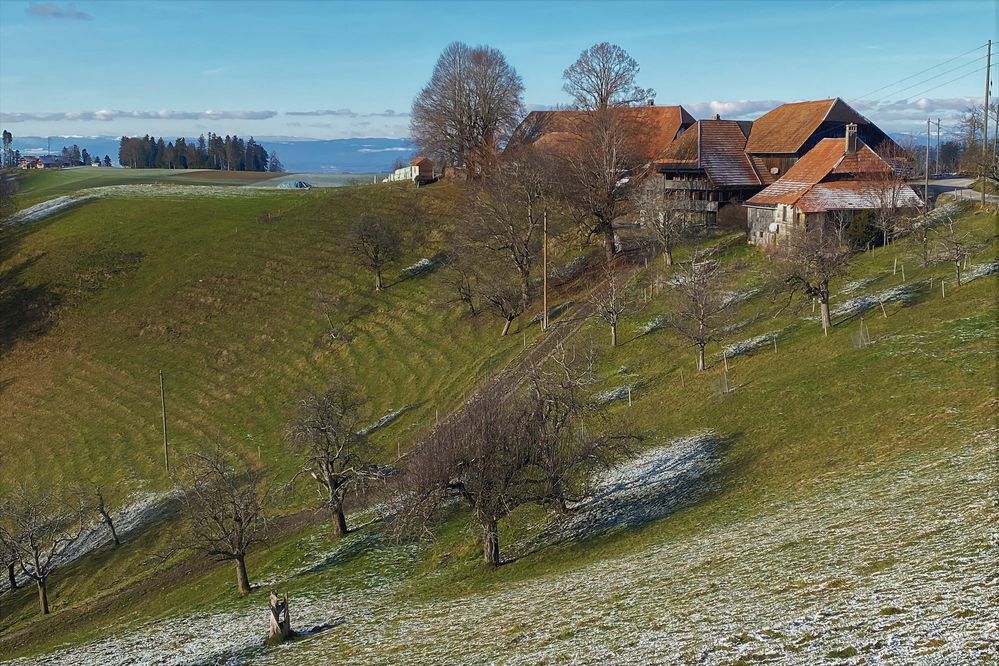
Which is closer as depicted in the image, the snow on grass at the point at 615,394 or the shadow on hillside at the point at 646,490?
the shadow on hillside at the point at 646,490

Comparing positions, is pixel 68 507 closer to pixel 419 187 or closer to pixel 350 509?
pixel 350 509

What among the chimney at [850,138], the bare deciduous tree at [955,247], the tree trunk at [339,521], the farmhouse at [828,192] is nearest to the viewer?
the tree trunk at [339,521]

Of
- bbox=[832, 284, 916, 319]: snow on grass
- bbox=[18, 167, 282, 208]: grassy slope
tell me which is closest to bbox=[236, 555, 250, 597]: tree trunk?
bbox=[832, 284, 916, 319]: snow on grass

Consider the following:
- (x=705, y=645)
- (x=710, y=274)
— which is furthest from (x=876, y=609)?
(x=710, y=274)

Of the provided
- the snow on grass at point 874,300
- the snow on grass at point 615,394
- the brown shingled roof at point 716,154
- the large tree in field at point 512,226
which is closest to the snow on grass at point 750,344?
the snow on grass at point 874,300

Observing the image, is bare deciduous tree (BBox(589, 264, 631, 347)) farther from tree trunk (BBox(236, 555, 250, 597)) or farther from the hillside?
tree trunk (BBox(236, 555, 250, 597))

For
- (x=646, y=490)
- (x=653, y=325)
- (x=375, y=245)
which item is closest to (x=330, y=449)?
(x=646, y=490)

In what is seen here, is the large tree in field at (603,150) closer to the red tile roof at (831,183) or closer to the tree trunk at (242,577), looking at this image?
the red tile roof at (831,183)
